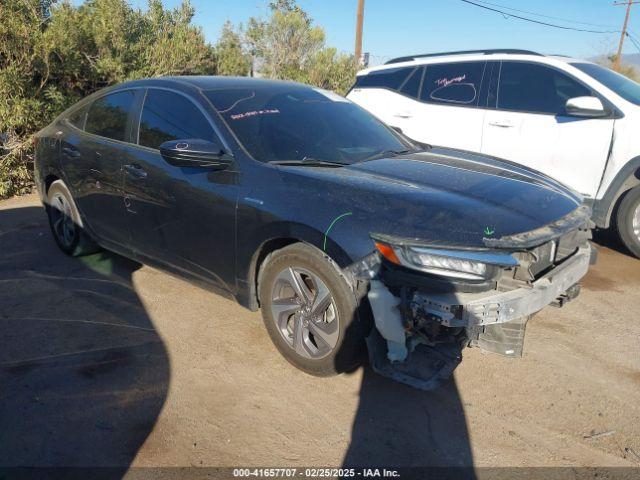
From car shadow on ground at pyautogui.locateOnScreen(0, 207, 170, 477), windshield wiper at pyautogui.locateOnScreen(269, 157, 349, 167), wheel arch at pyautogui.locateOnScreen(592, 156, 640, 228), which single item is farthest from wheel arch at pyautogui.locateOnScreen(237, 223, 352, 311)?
wheel arch at pyautogui.locateOnScreen(592, 156, 640, 228)

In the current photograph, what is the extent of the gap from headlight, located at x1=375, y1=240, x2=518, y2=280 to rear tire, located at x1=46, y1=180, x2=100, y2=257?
3.38m

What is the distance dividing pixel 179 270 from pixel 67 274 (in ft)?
5.12

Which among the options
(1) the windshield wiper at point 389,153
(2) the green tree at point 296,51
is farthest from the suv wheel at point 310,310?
(2) the green tree at point 296,51

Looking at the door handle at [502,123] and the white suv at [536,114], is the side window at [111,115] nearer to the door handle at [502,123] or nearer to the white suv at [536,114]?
the white suv at [536,114]

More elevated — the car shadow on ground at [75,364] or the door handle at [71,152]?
the door handle at [71,152]

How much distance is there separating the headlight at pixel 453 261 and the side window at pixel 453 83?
420 centimetres

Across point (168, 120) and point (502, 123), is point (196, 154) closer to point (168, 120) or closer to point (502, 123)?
point (168, 120)

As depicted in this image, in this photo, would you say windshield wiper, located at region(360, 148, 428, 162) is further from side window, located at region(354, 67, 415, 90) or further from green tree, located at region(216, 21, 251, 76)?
green tree, located at region(216, 21, 251, 76)

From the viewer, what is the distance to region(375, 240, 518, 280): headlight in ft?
8.46

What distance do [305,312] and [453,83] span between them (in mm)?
4491

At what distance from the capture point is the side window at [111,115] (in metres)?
4.31

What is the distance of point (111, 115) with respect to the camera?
176 inches

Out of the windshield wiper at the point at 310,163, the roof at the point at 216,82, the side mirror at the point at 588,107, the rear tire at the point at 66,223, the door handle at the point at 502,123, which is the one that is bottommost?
the rear tire at the point at 66,223

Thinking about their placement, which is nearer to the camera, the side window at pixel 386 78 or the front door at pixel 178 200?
the front door at pixel 178 200
